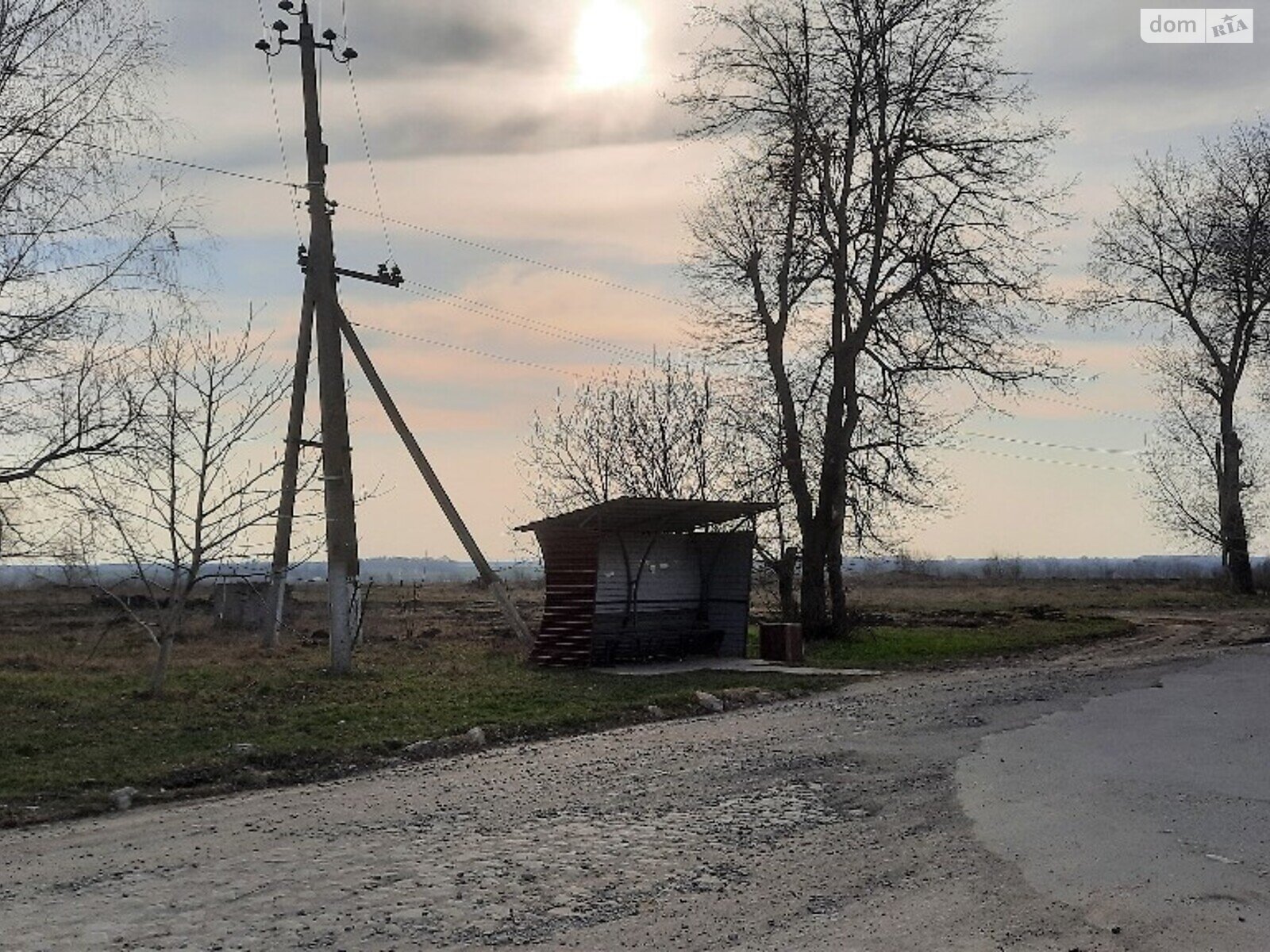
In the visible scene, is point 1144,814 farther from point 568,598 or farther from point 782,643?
point 782,643

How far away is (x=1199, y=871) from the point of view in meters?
8.09

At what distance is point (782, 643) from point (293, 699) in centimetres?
1075

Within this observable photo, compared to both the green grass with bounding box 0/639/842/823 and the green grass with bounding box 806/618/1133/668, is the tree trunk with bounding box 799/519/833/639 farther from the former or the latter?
the green grass with bounding box 0/639/842/823

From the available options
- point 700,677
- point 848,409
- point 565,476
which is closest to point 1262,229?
point 848,409

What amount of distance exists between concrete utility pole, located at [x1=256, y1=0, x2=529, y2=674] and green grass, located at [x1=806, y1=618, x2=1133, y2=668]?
29.1 feet

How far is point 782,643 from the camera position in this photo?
82.7ft

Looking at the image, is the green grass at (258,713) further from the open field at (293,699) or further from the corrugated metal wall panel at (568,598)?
the corrugated metal wall panel at (568,598)

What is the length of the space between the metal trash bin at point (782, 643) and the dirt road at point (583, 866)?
1121cm

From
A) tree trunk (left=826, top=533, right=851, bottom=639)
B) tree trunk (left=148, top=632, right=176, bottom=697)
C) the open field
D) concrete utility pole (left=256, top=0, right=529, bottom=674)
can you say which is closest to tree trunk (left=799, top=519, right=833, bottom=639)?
tree trunk (left=826, top=533, right=851, bottom=639)

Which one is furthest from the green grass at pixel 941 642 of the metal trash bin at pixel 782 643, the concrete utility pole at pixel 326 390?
the concrete utility pole at pixel 326 390

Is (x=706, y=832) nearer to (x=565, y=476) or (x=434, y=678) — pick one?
(x=434, y=678)

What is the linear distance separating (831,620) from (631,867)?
2209 centimetres

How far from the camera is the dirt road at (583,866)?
6.92m

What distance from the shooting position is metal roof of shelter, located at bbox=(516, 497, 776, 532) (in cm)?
2288
